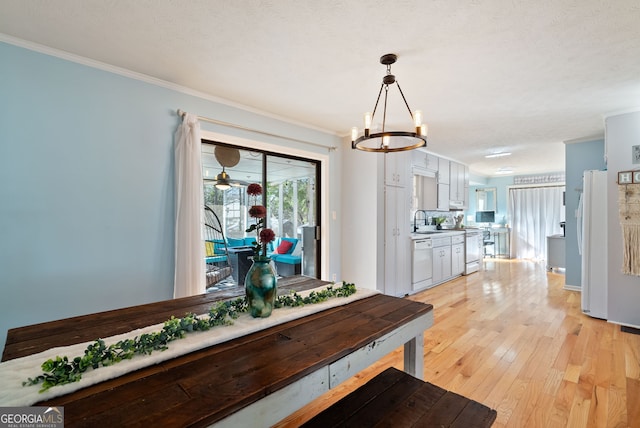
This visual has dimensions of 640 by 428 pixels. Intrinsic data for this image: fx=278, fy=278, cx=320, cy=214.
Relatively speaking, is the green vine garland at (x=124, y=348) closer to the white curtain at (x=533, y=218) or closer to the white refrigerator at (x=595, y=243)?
the white refrigerator at (x=595, y=243)

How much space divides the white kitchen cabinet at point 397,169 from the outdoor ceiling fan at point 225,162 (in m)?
1.95

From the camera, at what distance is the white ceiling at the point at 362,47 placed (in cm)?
160

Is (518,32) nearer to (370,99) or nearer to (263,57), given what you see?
(370,99)

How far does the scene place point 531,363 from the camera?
2312 mm

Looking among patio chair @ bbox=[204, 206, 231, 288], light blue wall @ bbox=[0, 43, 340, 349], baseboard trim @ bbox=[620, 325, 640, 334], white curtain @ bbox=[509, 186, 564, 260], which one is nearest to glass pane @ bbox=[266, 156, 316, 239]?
patio chair @ bbox=[204, 206, 231, 288]

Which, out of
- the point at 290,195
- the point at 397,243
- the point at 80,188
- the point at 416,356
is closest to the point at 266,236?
the point at 416,356

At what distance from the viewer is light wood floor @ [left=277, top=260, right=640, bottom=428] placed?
1.76m

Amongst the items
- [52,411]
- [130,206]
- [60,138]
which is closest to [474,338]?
[52,411]

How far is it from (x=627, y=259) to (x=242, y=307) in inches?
158

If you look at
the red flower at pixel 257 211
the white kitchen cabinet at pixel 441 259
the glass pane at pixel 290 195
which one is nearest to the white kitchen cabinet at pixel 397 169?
the glass pane at pixel 290 195

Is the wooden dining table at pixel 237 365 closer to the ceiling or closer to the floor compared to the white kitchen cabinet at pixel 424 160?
closer to the floor

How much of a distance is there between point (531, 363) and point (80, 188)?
3853 millimetres

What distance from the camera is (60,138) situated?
6.68 ft

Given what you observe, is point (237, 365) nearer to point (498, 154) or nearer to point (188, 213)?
point (188, 213)
